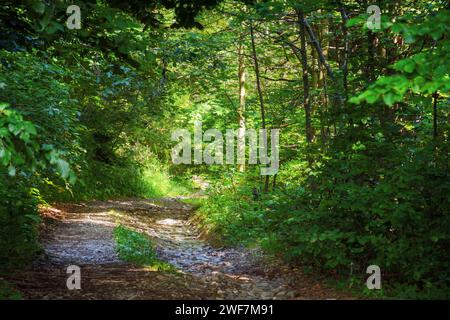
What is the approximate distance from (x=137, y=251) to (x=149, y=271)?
1742mm

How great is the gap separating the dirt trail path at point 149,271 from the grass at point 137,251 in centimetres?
16

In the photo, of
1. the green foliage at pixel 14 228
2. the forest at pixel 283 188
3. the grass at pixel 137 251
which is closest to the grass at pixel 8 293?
the forest at pixel 283 188

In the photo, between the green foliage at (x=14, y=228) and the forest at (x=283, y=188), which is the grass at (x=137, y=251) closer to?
the forest at (x=283, y=188)

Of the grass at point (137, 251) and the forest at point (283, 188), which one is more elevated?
the forest at point (283, 188)

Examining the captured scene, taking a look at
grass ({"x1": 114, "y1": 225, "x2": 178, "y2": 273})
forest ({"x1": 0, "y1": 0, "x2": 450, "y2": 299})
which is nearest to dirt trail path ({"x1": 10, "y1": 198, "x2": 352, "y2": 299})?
forest ({"x1": 0, "y1": 0, "x2": 450, "y2": 299})

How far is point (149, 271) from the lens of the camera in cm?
620

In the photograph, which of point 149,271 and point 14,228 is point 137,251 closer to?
point 149,271

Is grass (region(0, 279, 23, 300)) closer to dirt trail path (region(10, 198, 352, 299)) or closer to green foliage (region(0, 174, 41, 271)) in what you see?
dirt trail path (region(10, 198, 352, 299))

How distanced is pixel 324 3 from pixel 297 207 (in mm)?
3072

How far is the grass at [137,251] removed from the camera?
6.75 meters

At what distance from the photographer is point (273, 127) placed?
1231 cm

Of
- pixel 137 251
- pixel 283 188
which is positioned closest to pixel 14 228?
pixel 137 251

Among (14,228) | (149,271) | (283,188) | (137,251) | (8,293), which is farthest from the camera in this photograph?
(137,251)

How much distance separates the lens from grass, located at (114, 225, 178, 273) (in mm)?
6748
